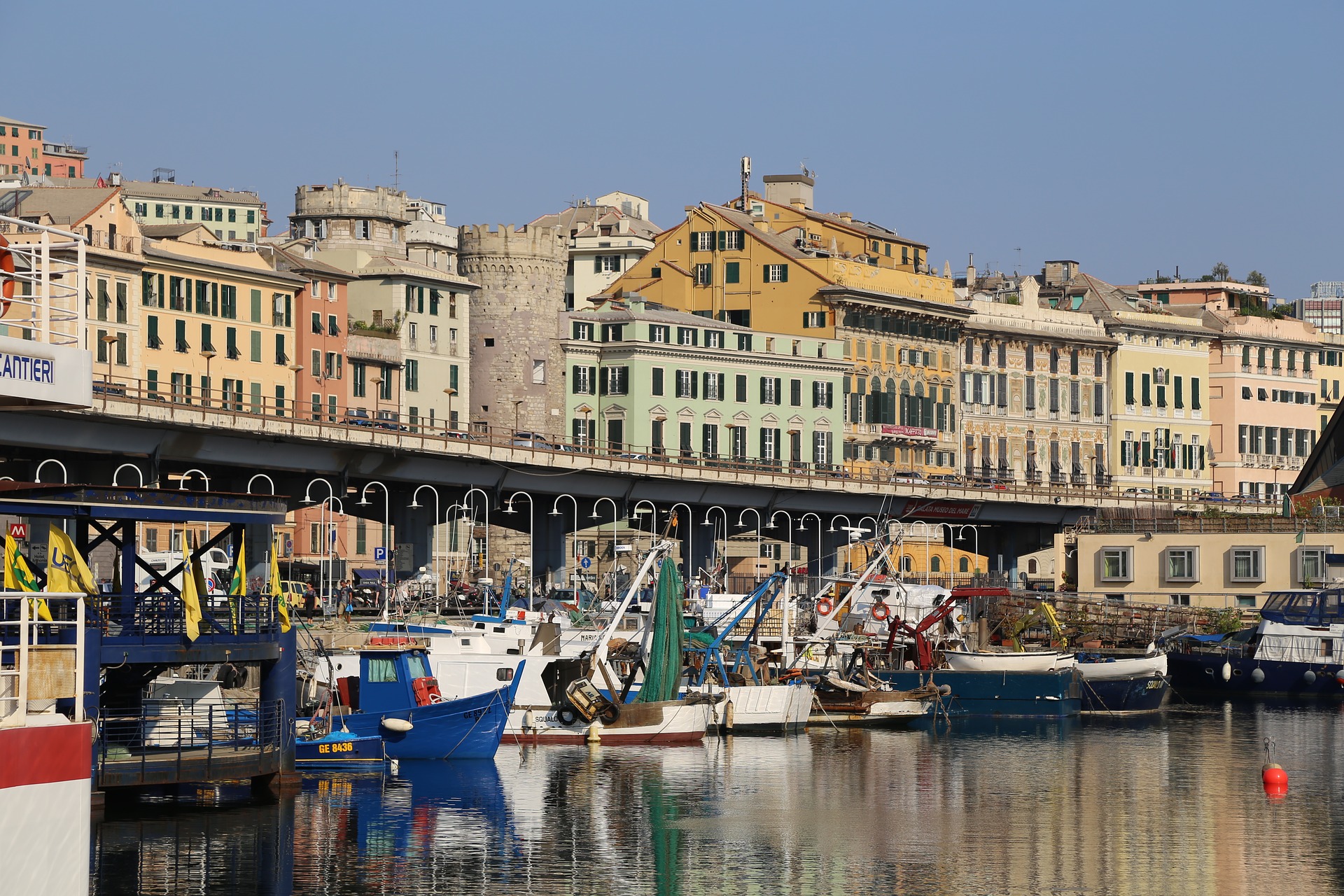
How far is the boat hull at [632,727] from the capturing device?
6900 centimetres

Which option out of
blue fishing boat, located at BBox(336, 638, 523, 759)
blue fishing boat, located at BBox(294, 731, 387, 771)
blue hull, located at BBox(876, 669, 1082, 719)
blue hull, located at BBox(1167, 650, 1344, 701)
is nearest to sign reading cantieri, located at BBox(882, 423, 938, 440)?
blue hull, located at BBox(1167, 650, 1344, 701)

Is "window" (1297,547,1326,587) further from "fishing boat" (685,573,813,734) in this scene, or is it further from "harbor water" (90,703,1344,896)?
"harbor water" (90,703,1344,896)

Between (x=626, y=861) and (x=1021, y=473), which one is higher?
(x=1021, y=473)

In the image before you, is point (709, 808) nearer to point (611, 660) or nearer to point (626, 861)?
point (626, 861)

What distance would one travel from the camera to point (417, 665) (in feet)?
211

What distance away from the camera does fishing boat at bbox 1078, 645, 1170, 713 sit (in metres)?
89.2

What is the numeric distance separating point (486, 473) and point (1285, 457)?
329ft

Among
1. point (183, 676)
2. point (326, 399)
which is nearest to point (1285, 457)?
point (326, 399)

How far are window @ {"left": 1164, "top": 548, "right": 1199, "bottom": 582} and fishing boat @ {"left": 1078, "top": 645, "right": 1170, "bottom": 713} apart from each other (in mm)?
33233

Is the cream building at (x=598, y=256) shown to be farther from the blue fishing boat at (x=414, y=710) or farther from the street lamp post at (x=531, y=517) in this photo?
the blue fishing boat at (x=414, y=710)

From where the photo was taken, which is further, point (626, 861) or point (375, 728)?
point (375, 728)

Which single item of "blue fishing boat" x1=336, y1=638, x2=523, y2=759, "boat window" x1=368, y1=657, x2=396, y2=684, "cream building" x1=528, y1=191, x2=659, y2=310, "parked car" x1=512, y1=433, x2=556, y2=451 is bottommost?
"blue fishing boat" x1=336, y1=638, x2=523, y2=759

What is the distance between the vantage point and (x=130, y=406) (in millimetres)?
96562

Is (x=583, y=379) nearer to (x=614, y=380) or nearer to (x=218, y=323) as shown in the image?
(x=614, y=380)
